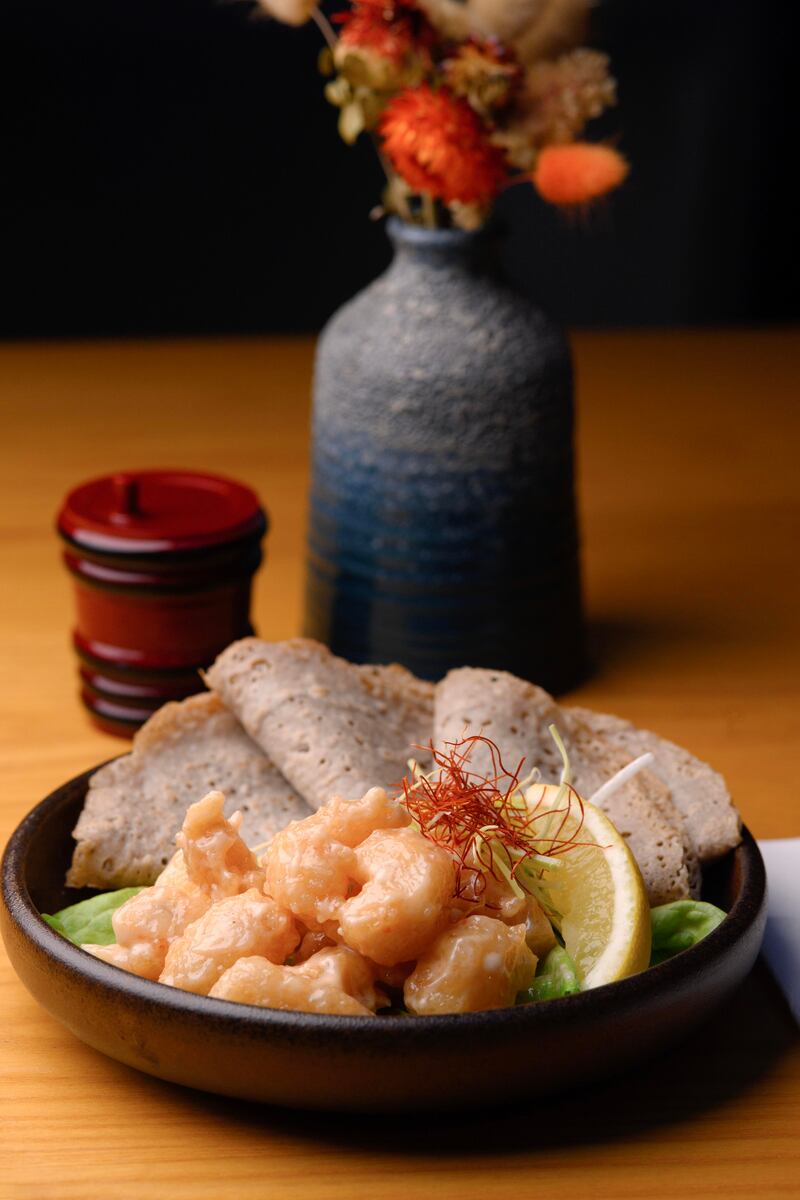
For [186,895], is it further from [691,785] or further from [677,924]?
[691,785]

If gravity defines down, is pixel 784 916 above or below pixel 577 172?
below

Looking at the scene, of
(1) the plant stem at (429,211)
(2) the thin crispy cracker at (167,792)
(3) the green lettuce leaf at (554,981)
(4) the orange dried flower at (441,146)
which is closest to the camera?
(3) the green lettuce leaf at (554,981)

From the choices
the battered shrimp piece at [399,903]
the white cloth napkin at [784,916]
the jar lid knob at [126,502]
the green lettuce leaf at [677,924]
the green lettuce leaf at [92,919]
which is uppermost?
the battered shrimp piece at [399,903]

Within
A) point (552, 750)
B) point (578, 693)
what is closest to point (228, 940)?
point (552, 750)

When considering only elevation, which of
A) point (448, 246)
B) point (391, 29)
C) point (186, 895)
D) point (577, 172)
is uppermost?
point (391, 29)

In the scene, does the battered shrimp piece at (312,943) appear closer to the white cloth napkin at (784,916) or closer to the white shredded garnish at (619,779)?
the white shredded garnish at (619,779)

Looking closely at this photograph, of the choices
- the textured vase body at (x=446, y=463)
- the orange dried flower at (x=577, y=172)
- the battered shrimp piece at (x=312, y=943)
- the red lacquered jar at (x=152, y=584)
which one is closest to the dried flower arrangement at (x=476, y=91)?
the orange dried flower at (x=577, y=172)
